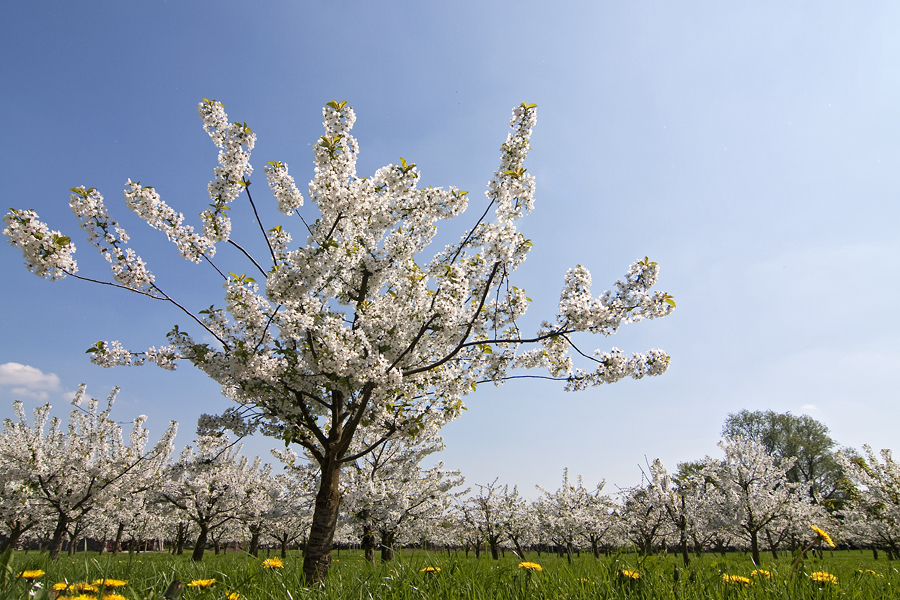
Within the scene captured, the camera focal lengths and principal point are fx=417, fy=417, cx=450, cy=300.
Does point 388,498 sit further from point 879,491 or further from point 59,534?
point 879,491

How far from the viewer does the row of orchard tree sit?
15961 millimetres

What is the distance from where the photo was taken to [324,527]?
5.91m

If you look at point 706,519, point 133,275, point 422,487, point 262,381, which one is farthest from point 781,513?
point 133,275

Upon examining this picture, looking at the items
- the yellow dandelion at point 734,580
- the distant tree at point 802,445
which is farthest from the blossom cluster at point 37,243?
the distant tree at point 802,445

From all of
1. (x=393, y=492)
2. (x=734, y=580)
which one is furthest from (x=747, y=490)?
(x=734, y=580)

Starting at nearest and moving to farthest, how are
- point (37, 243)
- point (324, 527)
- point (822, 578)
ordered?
1. point (822, 578)
2. point (37, 243)
3. point (324, 527)

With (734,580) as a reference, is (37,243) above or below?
above

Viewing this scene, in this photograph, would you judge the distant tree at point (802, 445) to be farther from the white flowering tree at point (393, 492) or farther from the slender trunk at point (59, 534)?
the slender trunk at point (59, 534)

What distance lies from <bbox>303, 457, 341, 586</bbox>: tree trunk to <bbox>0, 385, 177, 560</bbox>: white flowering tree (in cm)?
962

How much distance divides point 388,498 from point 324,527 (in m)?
11.5

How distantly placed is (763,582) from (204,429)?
292 inches

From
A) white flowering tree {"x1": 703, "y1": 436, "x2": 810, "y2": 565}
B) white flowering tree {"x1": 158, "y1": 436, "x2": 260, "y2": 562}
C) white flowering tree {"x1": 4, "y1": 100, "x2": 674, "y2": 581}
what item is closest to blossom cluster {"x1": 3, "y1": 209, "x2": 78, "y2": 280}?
white flowering tree {"x1": 4, "y1": 100, "x2": 674, "y2": 581}

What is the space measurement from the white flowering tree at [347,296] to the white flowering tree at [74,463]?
9.38 meters

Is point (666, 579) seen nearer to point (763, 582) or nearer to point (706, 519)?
point (763, 582)
